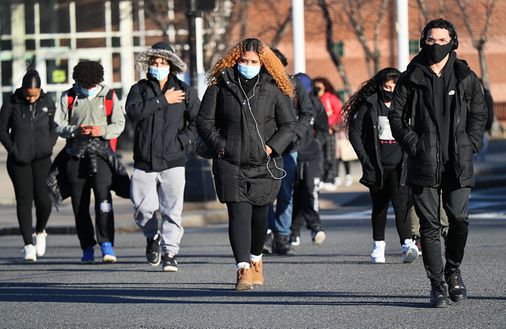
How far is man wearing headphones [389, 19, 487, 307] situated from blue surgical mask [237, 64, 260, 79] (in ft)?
5.08

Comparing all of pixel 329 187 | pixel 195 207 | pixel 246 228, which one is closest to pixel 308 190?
pixel 246 228

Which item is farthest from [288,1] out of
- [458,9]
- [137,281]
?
[137,281]

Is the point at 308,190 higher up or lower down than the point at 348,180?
higher up

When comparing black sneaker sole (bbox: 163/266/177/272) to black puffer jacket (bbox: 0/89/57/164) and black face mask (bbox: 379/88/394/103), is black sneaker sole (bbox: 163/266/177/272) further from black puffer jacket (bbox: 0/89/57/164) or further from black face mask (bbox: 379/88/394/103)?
black face mask (bbox: 379/88/394/103)

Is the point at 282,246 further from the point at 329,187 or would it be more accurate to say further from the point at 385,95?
the point at 329,187

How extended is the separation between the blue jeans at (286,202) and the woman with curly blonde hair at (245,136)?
9.76 ft

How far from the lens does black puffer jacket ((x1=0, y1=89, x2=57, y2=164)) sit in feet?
44.0

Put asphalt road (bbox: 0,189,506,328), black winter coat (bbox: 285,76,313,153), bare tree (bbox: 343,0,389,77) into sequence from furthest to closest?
1. bare tree (bbox: 343,0,389,77)
2. black winter coat (bbox: 285,76,313,153)
3. asphalt road (bbox: 0,189,506,328)

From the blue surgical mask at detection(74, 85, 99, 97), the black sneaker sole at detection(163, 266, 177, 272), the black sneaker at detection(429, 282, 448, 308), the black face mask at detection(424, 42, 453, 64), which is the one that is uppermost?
the black face mask at detection(424, 42, 453, 64)

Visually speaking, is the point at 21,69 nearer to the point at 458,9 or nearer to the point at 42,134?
the point at 458,9

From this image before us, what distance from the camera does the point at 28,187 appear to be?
13.6 m

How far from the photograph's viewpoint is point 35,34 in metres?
45.3

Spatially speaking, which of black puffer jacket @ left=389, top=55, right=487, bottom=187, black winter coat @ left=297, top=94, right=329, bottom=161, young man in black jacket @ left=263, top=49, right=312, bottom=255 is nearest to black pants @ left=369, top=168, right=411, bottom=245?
young man in black jacket @ left=263, top=49, right=312, bottom=255

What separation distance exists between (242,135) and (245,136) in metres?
0.02
